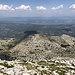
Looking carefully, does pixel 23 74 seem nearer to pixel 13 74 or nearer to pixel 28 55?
pixel 13 74

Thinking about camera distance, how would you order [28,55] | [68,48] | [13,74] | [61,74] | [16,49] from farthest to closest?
[68,48] < [16,49] < [28,55] < [61,74] < [13,74]

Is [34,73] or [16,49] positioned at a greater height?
[34,73]

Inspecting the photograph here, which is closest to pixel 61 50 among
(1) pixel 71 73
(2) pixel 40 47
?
(2) pixel 40 47

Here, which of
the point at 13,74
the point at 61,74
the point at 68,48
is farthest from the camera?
the point at 68,48

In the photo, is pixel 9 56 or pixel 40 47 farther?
pixel 40 47

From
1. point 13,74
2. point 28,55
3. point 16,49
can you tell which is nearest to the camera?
point 13,74

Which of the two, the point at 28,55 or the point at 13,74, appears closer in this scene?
the point at 13,74

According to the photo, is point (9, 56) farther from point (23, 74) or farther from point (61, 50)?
point (23, 74)

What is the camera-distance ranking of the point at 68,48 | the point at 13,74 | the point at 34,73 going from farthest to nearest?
the point at 68,48 < the point at 34,73 < the point at 13,74

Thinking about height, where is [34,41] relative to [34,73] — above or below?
below

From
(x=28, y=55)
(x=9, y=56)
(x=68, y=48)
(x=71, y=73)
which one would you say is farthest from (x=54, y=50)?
(x=71, y=73)
